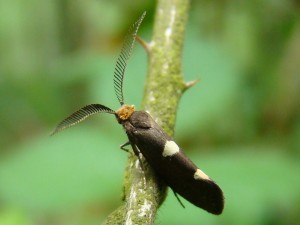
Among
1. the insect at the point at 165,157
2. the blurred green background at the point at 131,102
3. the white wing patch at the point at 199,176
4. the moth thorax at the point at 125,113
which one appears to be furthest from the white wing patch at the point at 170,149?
the blurred green background at the point at 131,102

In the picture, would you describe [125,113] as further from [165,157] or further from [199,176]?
[199,176]

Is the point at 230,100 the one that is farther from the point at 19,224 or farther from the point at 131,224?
the point at 131,224

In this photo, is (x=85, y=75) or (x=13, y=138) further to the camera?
(x=13, y=138)

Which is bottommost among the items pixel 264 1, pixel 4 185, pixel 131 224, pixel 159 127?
pixel 131 224

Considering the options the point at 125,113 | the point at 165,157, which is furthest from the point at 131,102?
the point at 165,157

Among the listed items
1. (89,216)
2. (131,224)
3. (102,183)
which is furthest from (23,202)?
(131,224)

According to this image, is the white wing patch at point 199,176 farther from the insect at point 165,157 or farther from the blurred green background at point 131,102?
the blurred green background at point 131,102
